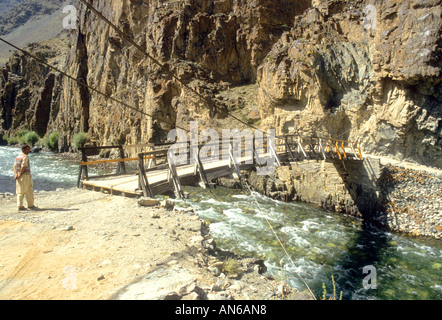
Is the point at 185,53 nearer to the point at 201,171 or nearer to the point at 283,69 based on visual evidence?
the point at 283,69

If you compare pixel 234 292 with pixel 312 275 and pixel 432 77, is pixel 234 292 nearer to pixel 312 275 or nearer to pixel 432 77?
pixel 312 275

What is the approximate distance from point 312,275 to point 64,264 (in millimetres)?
7057

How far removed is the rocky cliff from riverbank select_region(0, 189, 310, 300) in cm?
1258

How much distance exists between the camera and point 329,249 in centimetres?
976

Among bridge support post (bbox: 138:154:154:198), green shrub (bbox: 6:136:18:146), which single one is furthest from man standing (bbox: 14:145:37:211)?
green shrub (bbox: 6:136:18:146)

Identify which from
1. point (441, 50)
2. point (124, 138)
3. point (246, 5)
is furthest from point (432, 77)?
point (124, 138)

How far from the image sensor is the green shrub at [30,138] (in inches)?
2029

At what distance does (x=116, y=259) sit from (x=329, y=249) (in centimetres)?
854

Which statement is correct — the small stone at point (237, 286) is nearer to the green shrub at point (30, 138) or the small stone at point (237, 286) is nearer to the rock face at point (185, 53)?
the rock face at point (185, 53)

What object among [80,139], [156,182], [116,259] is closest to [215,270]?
[116,259]

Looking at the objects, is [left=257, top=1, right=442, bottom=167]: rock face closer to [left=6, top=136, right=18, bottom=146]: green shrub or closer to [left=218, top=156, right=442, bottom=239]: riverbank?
[left=218, top=156, right=442, bottom=239]: riverbank

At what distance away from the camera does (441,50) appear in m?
11.5

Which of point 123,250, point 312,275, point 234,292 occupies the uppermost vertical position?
point 123,250

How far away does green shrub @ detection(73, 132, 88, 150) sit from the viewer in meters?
40.1
